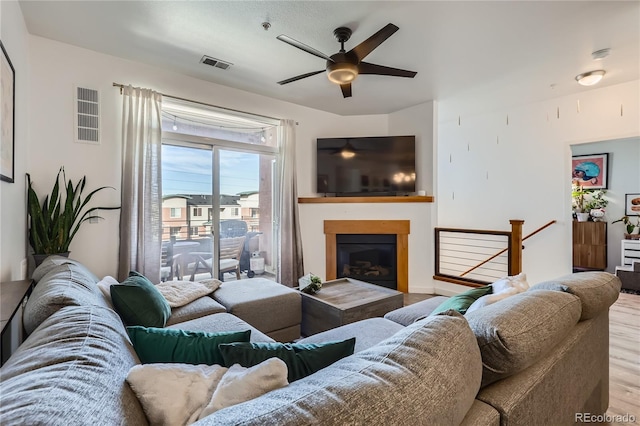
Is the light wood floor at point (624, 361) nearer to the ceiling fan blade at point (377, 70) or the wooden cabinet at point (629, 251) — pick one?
the wooden cabinet at point (629, 251)

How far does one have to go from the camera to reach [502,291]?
154 centimetres

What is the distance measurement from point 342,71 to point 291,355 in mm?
2195

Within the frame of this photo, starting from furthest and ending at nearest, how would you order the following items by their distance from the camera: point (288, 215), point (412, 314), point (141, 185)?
1. point (288, 215)
2. point (141, 185)
3. point (412, 314)

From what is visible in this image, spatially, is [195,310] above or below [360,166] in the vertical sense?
below

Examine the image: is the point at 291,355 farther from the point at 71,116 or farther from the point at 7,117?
the point at 71,116

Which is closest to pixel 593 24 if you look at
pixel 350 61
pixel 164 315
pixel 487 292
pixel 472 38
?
pixel 472 38

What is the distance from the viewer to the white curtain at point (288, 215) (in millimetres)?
3966

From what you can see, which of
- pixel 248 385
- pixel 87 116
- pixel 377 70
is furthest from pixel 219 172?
pixel 248 385

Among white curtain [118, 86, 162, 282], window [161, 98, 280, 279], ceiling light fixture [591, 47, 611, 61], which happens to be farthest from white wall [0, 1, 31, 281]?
ceiling light fixture [591, 47, 611, 61]

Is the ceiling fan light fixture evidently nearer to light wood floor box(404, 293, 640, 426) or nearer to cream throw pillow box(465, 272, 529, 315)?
cream throw pillow box(465, 272, 529, 315)

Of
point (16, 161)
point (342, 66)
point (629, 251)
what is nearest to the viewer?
point (16, 161)

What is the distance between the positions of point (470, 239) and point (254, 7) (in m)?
4.66

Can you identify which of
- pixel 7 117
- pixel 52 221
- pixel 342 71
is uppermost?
pixel 342 71

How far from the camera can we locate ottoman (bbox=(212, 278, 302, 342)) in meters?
2.24
